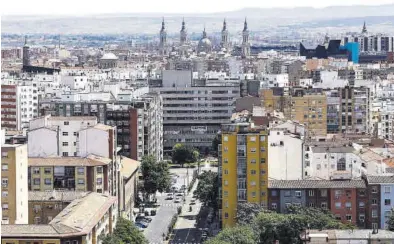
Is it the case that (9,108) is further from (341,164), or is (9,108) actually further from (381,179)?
(381,179)

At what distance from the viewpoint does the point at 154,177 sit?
115ft

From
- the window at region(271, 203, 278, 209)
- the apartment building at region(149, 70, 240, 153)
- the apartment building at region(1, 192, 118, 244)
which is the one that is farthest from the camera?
the apartment building at region(149, 70, 240, 153)

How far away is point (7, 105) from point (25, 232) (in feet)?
94.7

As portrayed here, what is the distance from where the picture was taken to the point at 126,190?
31.4 meters

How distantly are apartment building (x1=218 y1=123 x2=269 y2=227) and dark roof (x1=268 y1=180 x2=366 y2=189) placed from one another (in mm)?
336

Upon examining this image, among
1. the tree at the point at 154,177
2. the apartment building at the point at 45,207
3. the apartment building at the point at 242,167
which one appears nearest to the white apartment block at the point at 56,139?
the apartment building at the point at 45,207

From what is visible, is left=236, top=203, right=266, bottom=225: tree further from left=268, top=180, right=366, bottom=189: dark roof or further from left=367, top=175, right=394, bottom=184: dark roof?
left=367, top=175, right=394, bottom=184: dark roof

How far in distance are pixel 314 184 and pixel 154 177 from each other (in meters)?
9.91

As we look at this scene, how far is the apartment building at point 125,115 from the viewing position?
38.2m

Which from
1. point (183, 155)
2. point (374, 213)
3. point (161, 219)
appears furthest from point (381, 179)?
point (183, 155)

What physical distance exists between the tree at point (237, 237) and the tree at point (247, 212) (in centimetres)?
210

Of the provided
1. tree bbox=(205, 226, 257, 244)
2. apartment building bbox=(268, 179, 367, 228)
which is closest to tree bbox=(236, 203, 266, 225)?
apartment building bbox=(268, 179, 367, 228)

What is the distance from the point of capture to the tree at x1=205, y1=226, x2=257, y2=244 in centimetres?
2230

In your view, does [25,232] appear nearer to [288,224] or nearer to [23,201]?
[23,201]
